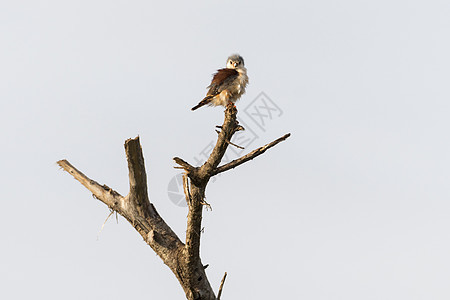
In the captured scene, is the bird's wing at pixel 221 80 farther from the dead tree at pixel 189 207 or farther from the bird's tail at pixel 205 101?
the dead tree at pixel 189 207

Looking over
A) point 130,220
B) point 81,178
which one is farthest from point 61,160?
point 130,220

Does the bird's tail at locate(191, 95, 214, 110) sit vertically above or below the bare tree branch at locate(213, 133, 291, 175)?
above

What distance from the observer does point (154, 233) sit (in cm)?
888

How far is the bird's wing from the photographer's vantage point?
963 cm

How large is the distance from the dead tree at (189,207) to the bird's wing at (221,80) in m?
1.65

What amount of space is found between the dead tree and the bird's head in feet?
9.00

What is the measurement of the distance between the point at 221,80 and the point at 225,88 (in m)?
0.19

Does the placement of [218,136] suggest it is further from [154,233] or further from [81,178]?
[81,178]

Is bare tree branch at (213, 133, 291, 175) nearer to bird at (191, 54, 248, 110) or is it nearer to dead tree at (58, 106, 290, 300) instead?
dead tree at (58, 106, 290, 300)

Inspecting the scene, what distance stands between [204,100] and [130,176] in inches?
84.3

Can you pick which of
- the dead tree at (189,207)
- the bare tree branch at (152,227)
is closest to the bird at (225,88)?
the dead tree at (189,207)

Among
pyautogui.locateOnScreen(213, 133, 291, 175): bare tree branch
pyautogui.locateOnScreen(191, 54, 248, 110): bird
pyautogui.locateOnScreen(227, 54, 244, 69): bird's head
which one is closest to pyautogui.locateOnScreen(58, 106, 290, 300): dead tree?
pyautogui.locateOnScreen(213, 133, 291, 175): bare tree branch

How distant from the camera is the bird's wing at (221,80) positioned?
9633 mm

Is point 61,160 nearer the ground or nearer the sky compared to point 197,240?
nearer the sky
